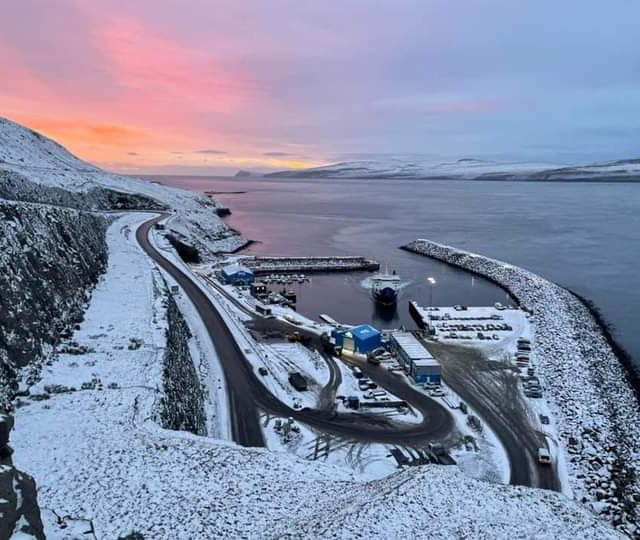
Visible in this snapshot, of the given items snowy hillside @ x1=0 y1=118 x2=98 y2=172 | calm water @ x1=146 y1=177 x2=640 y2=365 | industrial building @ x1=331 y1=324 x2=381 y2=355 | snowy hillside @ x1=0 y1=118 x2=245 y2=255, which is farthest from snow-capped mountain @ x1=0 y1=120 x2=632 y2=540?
snowy hillside @ x1=0 y1=118 x2=98 y2=172

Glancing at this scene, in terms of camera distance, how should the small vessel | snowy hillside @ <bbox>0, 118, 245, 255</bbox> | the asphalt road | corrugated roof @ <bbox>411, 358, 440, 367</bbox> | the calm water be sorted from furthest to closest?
snowy hillside @ <bbox>0, 118, 245, 255</bbox> → the calm water → the small vessel → corrugated roof @ <bbox>411, 358, 440, 367</bbox> → the asphalt road

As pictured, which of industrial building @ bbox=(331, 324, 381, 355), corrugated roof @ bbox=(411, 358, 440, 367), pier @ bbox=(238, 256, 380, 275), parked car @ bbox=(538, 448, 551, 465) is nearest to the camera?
parked car @ bbox=(538, 448, 551, 465)

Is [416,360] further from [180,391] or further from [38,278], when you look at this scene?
[38,278]

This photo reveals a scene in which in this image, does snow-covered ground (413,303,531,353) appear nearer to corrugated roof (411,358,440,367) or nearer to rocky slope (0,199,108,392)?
corrugated roof (411,358,440,367)

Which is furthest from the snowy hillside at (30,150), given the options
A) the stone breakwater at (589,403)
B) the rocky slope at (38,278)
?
the stone breakwater at (589,403)

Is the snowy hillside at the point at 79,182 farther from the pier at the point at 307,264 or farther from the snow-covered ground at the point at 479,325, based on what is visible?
the snow-covered ground at the point at 479,325

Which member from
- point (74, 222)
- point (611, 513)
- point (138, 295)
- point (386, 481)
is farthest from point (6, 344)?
point (611, 513)

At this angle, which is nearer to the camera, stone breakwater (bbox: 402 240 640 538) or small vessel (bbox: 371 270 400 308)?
stone breakwater (bbox: 402 240 640 538)
